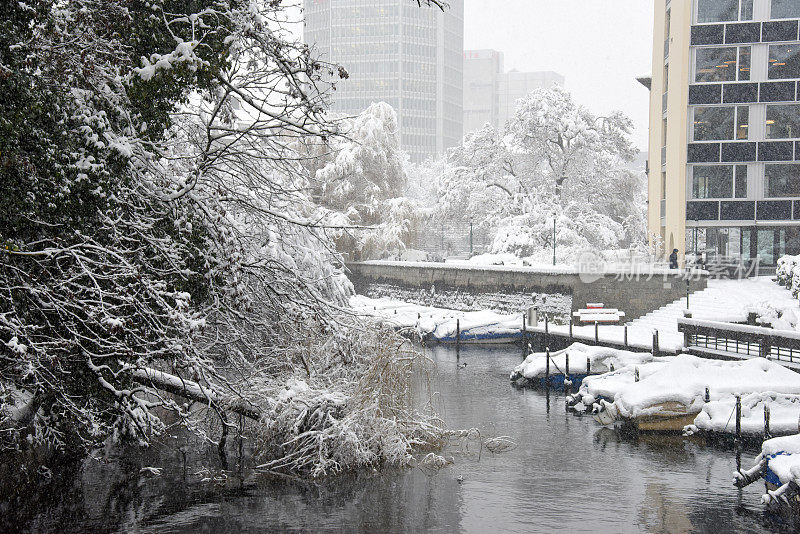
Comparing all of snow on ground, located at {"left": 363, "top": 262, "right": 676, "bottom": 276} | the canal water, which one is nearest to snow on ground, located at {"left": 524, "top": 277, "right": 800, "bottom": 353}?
snow on ground, located at {"left": 363, "top": 262, "right": 676, "bottom": 276}

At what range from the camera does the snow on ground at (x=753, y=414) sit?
1433cm

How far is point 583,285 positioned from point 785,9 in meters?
14.3

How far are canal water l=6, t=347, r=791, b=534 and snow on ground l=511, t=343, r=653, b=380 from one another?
5161mm

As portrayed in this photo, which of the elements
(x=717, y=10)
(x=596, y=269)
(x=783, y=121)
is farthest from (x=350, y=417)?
(x=717, y=10)

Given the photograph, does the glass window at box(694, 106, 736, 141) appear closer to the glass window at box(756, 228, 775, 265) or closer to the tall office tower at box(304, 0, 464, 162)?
the glass window at box(756, 228, 775, 265)

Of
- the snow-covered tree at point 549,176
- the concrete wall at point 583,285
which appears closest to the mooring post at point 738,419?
the concrete wall at point 583,285

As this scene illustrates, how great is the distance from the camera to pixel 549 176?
4172cm

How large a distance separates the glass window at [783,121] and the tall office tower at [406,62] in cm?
5402

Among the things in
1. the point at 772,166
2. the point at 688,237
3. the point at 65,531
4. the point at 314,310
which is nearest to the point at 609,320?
the point at 688,237

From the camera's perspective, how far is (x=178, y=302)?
838 cm

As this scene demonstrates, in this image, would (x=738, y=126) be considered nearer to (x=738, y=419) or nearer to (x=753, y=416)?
(x=753, y=416)

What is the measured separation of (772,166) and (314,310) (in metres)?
26.9

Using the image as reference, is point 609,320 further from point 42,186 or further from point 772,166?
point 42,186

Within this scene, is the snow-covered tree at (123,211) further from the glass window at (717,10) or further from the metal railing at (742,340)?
the glass window at (717,10)
